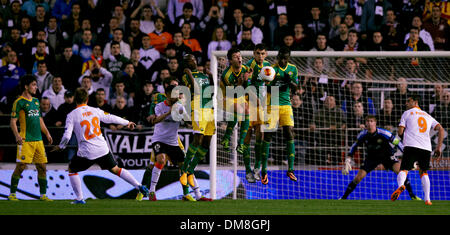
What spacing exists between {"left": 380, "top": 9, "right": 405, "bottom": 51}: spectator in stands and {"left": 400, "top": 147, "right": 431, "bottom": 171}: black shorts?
4.58 metres

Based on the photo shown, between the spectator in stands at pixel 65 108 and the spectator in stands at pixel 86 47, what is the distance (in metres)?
1.91

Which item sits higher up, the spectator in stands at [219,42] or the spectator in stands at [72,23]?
the spectator in stands at [72,23]

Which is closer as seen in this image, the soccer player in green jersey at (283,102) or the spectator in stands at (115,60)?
the soccer player in green jersey at (283,102)

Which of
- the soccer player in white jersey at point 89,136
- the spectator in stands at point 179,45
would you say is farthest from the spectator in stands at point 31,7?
the soccer player in white jersey at point 89,136

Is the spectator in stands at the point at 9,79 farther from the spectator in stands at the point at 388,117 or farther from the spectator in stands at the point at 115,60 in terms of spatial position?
the spectator in stands at the point at 388,117

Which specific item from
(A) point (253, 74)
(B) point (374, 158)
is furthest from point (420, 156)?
(A) point (253, 74)

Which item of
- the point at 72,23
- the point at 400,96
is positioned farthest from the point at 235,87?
the point at 72,23

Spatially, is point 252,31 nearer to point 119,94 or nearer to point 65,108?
point 119,94

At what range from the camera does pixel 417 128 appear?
42.1 ft

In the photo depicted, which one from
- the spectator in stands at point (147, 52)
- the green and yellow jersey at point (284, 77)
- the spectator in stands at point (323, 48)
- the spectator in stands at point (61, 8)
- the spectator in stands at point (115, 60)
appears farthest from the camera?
the spectator in stands at point (61, 8)

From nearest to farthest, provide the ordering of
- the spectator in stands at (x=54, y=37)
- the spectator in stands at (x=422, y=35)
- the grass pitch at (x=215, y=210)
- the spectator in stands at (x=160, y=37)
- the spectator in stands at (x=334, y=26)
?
the grass pitch at (x=215, y=210) → the spectator in stands at (x=422, y=35) → the spectator in stands at (x=334, y=26) → the spectator in stands at (x=160, y=37) → the spectator in stands at (x=54, y=37)

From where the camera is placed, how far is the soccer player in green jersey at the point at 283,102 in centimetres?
1180

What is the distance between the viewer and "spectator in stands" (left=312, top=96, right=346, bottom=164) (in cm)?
1525
